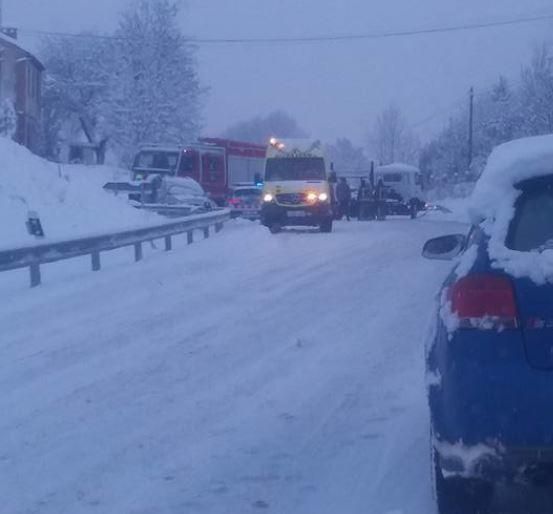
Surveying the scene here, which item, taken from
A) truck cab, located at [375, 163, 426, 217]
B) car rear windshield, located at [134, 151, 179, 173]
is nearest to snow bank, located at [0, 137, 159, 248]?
car rear windshield, located at [134, 151, 179, 173]

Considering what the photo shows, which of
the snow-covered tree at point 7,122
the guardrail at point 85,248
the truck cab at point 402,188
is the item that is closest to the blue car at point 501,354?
the guardrail at point 85,248

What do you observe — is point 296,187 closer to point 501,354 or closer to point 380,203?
point 380,203

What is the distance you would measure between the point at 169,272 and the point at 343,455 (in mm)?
11946

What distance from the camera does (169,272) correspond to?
18.9 meters

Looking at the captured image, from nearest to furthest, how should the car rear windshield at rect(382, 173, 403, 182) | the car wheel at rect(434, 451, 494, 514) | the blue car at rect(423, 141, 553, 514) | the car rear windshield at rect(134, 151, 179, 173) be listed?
1. the blue car at rect(423, 141, 553, 514)
2. the car wheel at rect(434, 451, 494, 514)
3. the car rear windshield at rect(134, 151, 179, 173)
4. the car rear windshield at rect(382, 173, 403, 182)

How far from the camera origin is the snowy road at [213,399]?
6.48 m

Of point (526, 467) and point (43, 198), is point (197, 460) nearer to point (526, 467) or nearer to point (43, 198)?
point (526, 467)


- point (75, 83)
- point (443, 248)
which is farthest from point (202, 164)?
point (443, 248)

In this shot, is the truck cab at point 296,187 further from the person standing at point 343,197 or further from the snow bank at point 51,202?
the person standing at point 343,197

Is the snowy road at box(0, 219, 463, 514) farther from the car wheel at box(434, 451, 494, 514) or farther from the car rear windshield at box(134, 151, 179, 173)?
the car rear windshield at box(134, 151, 179, 173)

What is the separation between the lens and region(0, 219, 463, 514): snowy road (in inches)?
255

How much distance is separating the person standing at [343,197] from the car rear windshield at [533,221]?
3957cm

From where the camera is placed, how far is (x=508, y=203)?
5.52m

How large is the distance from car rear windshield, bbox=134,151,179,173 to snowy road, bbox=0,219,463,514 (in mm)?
30595
